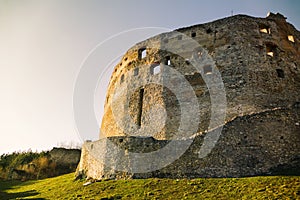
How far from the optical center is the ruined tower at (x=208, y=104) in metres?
12.8

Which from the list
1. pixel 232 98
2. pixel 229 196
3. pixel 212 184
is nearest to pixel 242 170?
pixel 212 184

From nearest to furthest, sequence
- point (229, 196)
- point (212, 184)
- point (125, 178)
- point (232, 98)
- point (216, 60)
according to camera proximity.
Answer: point (229, 196)
point (212, 184)
point (125, 178)
point (232, 98)
point (216, 60)

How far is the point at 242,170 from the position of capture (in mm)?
12078

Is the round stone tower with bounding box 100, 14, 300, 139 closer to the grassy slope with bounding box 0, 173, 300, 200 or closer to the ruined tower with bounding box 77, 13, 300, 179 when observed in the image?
the ruined tower with bounding box 77, 13, 300, 179

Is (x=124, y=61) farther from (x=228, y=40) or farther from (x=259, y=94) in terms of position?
(x=259, y=94)

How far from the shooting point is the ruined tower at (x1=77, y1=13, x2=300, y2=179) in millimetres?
12758

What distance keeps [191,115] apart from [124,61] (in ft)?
34.6

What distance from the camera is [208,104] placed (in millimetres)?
18781

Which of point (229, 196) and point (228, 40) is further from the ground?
point (228, 40)

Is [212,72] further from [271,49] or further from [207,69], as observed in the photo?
[271,49]

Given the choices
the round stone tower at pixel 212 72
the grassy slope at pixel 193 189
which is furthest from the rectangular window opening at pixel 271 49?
the grassy slope at pixel 193 189

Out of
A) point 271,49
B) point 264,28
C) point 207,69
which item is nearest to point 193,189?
point 207,69

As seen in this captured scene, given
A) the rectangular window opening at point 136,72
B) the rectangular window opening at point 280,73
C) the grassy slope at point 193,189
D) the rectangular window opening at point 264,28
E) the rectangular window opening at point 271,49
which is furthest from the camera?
the rectangular window opening at point 136,72

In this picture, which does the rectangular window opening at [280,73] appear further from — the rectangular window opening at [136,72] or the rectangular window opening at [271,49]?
the rectangular window opening at [136,72]
